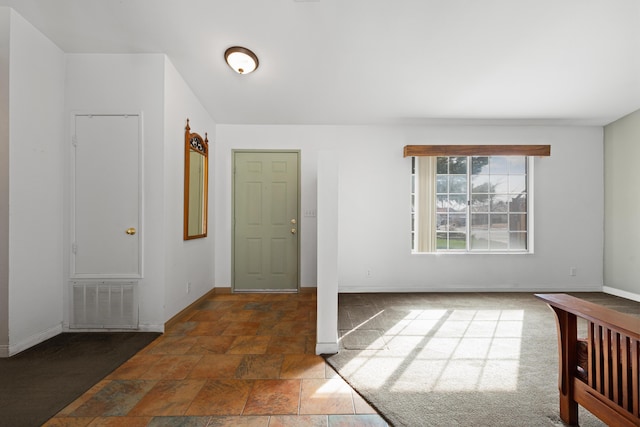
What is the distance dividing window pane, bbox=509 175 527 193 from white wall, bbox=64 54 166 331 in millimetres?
4811

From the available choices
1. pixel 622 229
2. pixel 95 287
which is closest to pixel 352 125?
pixel 95 287

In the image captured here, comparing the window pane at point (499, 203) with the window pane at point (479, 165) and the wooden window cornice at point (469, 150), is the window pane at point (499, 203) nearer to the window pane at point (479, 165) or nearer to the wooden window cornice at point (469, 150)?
the window pane at point (479, 165)

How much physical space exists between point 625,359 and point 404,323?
2.05 m

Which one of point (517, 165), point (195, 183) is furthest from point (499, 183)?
point (195, 183)

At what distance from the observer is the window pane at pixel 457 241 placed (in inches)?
187

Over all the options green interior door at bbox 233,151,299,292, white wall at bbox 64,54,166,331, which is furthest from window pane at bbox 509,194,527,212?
white wall at bbox 64,54,166,331

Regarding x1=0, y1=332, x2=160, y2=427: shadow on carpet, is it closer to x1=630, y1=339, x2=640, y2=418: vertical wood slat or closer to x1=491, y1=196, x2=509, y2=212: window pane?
x1=630, y1=339, x2=640, y2=418: vertical wood slat

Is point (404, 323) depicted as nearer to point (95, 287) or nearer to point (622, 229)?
point (95, 287)

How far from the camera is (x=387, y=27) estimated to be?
288 centimetres

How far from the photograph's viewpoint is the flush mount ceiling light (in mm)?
3113

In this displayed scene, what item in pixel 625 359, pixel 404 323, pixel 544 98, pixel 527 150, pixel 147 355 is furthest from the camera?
pixel 527 150

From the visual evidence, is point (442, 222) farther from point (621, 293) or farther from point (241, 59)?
point (241, 59)

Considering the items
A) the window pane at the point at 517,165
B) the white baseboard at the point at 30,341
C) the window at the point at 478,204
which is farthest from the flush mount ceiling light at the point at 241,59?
the window pane at the point at 517,165

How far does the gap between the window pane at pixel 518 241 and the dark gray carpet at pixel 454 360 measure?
0.97 metres
